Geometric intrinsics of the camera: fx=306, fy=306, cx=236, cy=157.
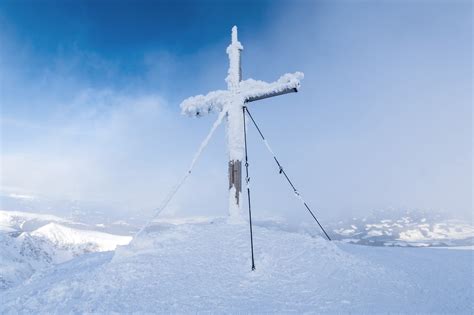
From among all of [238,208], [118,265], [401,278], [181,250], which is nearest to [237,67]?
[238,208]

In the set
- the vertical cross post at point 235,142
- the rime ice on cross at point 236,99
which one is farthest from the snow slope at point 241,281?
the rime ice on cross at point 236,99

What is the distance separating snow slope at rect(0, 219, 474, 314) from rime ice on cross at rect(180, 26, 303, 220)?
185 centimetres

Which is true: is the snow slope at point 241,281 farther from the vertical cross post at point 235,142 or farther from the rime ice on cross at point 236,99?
the rime ice on cross at point 236,99

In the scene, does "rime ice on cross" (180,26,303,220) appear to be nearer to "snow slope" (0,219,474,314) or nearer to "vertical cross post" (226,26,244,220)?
"vertical cross post" (226,26,244,220)

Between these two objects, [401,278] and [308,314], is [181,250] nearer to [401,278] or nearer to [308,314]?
[308,314]

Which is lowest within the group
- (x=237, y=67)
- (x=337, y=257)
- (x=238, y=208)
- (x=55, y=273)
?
(x=55, y=273)

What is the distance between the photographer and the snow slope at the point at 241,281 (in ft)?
17.9

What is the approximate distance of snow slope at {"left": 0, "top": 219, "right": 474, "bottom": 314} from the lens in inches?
215

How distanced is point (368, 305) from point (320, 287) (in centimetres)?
99

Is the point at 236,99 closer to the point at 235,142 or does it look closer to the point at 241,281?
the point at 235,142

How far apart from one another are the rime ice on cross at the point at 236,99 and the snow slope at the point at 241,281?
1.85 meters

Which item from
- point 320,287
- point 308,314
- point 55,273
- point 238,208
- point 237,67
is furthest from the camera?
point 237,67

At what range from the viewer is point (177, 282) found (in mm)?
6371

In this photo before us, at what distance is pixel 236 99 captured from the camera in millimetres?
10648
